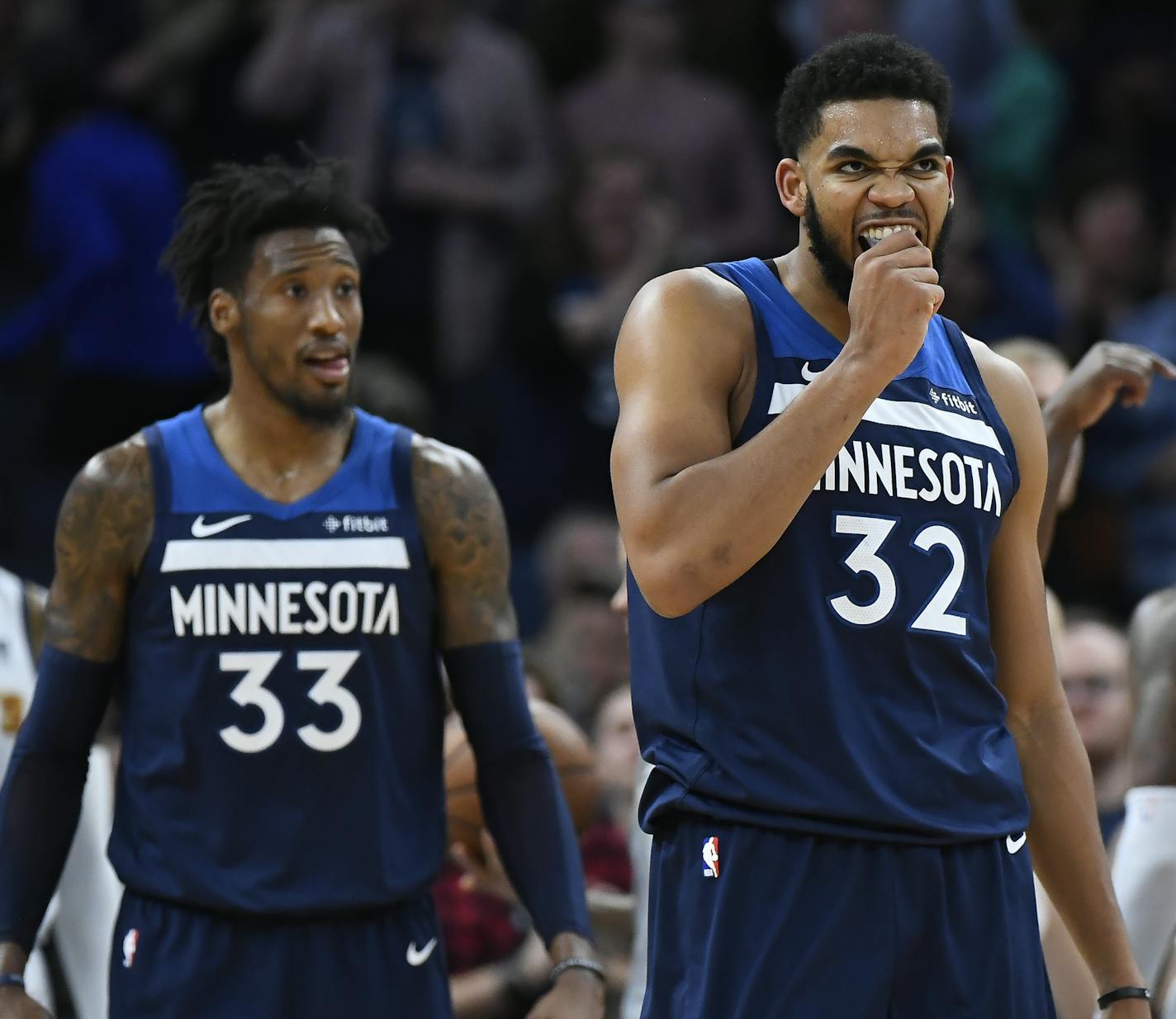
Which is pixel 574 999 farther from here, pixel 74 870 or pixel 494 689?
pixel 74 870

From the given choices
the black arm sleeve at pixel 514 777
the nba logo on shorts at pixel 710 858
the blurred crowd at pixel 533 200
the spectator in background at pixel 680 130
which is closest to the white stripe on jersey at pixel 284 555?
the black arm sleeve at pixel 514 777

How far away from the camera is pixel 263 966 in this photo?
4301 mm

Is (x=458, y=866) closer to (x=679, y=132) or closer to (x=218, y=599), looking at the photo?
(x=218, y=599)

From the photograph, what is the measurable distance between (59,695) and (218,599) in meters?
0.39

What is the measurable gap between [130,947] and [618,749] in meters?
2.30

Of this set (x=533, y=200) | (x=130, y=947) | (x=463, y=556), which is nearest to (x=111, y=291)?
(x=533, y=200)

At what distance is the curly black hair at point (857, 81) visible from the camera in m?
3.34

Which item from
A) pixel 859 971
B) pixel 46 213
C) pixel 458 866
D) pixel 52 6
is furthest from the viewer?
pixel 52 6

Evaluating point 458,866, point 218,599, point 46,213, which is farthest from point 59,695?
point 46,213

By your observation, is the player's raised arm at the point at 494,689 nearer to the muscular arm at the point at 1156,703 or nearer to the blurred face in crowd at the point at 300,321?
the blurred face in crowd at the point at 300,321

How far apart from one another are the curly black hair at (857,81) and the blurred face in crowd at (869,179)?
20 millimetres

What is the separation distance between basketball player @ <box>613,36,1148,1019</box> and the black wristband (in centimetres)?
20

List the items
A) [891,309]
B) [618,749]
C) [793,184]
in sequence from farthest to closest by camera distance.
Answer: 1. [618,749]
2. [793,184]
3. [891,309]

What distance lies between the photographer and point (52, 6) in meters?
9.59
